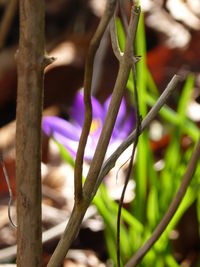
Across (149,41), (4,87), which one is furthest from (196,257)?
(149,41)

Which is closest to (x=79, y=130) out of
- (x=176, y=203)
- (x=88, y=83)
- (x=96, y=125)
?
(x=96, y=125)

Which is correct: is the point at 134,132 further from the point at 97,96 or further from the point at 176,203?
the point at 97,96

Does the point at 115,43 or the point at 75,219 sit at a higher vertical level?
the point at 115,43

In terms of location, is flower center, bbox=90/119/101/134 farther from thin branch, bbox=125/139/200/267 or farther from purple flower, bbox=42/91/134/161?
thin branch, bbox=125/139/200/267

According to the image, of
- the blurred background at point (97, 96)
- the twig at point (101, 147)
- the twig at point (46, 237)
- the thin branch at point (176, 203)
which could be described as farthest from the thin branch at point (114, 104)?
the twig at point (46, 237)

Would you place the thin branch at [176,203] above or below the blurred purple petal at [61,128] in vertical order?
above

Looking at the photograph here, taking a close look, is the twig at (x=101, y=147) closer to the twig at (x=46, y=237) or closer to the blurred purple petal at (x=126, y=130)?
the twig at (x=46, y=237)

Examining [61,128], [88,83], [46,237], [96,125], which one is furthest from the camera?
[96,125]

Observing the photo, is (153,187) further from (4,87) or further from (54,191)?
(4,87)

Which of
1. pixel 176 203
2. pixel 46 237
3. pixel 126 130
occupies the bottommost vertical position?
pixel 46 237

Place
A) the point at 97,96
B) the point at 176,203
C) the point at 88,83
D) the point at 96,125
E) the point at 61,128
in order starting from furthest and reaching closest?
the point at 97,96 < the point at 96,125 < the point at 61,128 < the point at 176,203 < the point at 88,83
